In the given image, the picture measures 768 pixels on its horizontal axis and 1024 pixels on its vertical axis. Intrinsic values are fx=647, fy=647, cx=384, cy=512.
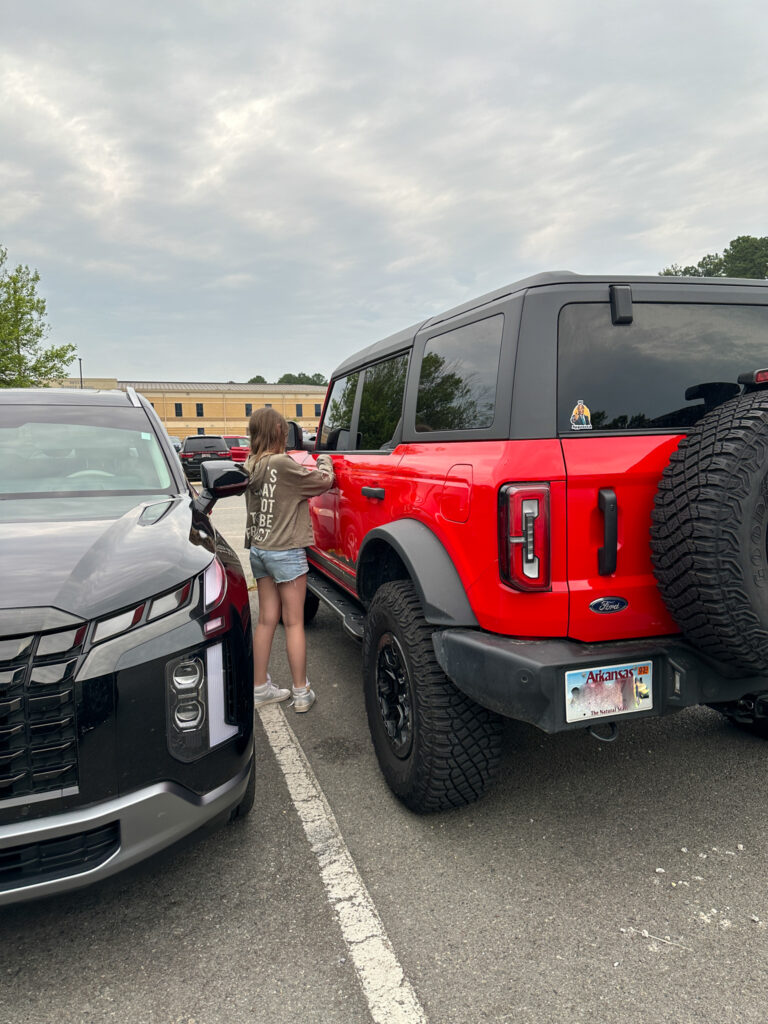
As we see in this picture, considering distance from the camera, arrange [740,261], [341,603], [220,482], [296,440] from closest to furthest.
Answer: [220,482]
[341,603]
[296,440]
[740,261]

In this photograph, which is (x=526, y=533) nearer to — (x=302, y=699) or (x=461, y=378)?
(x=461, y=378)

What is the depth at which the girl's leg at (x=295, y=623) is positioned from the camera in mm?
3770

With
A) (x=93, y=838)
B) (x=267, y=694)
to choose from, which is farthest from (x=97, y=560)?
(x=267, y=694)

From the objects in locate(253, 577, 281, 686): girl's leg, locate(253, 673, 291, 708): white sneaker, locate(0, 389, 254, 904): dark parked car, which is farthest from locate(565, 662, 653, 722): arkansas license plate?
locate(253, 673, 291, 708): white sneaker

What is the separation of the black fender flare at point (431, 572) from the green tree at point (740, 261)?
2582 inches

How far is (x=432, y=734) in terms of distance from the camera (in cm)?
244

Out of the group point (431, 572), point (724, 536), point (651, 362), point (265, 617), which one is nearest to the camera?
point (724, 536)

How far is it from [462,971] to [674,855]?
99cm

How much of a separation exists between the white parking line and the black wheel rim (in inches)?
16.2

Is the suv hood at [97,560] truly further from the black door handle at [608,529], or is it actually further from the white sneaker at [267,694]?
the white sneaker at [267,694]

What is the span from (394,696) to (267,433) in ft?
5.73

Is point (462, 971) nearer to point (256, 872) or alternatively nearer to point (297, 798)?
point (256, 872)

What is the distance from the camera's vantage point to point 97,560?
Result: 2043mm

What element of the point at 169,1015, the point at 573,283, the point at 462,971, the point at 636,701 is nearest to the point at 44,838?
the point at 169,1015
